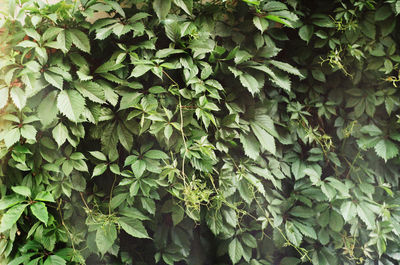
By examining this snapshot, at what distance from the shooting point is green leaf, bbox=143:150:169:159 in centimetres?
111

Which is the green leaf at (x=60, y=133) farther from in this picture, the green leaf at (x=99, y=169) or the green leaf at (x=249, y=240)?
the green leaf at (x=249, y=240)

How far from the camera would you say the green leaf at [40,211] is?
997 millimetres

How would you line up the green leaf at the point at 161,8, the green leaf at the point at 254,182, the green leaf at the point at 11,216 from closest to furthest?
the green leaf at the point at 11,216 → the green leaf at the point at 161,8 → the green leaf at the point at 254,182

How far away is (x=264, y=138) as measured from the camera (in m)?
1.23

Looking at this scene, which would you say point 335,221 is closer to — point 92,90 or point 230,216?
point 230,216

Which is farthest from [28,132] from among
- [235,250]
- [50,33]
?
[235,250]

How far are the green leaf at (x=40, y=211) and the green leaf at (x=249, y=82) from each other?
779 millimetres

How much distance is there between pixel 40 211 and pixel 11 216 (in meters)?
0.08

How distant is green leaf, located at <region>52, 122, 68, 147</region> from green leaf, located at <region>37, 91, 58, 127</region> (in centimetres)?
3

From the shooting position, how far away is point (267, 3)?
1212 millimetres

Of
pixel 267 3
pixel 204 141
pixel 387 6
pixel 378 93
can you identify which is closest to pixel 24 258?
pixel 204 141

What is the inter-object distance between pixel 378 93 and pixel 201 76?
2.74ft

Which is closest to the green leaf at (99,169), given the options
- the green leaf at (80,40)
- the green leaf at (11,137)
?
the green leaf at (11,137)

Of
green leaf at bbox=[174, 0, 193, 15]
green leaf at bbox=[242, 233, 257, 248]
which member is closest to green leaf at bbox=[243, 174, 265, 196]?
green leaf at bbox=[242, 233, 257, 248]
